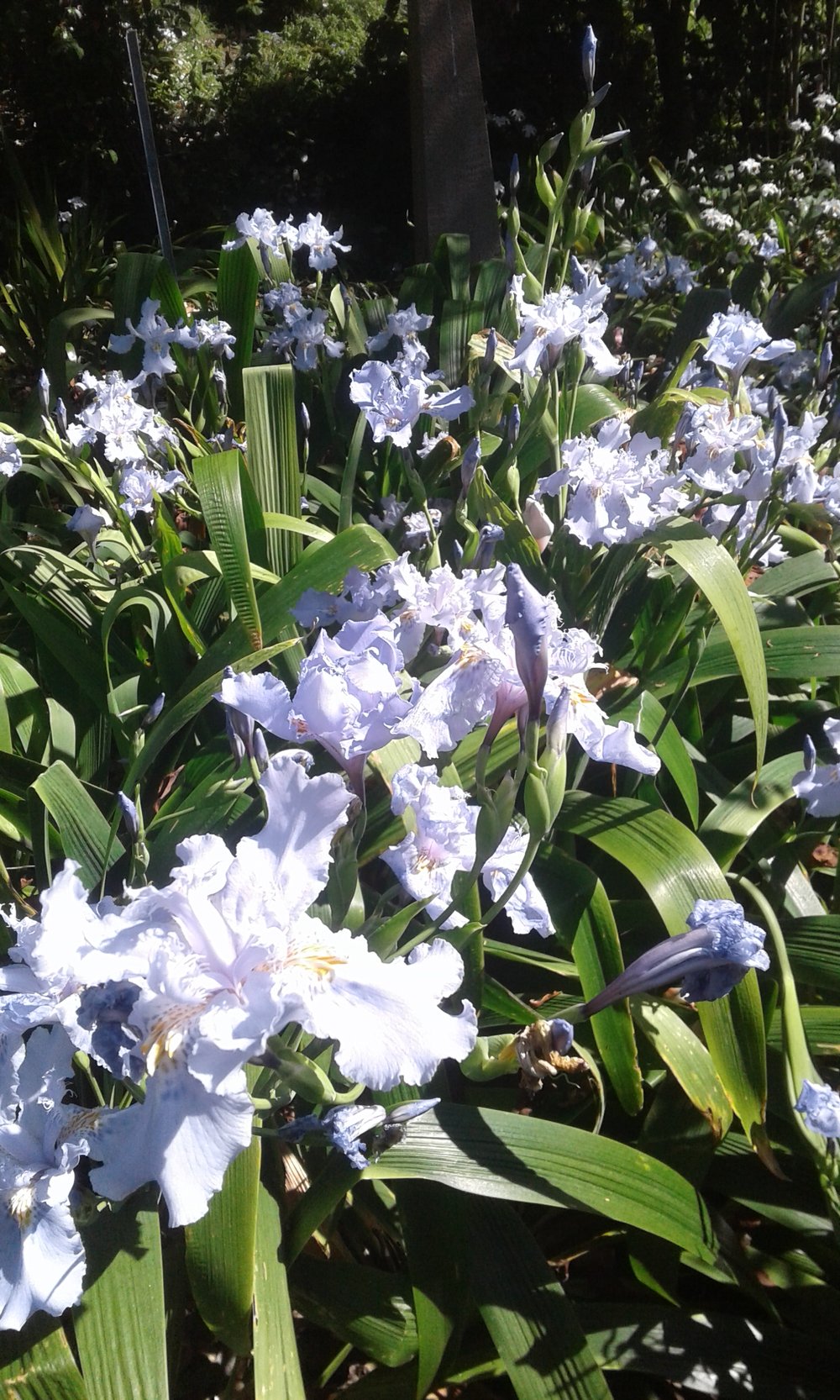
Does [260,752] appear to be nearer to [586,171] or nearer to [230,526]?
[230,526]

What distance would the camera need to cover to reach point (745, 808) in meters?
1.41

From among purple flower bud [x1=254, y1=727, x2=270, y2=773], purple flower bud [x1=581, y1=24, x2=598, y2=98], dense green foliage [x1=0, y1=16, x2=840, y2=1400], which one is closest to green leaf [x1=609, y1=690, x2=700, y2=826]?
dense green foliage [x1=0, y1=16, x2=840, y2=1400]

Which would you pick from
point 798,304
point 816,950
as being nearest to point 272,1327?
point 816,950

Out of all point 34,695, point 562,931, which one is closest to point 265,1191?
point 562,931

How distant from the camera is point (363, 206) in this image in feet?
23.6

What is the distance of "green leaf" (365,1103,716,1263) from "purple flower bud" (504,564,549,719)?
50 centimetres

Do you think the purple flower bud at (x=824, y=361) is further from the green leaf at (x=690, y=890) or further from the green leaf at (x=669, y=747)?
the green leaf at (x=690, y=890)

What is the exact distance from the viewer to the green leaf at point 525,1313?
37.2 inches

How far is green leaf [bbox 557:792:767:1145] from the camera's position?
111 centimetres

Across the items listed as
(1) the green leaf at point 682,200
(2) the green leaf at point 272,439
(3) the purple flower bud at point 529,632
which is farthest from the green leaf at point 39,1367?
(1) the green leaf at point 682,200

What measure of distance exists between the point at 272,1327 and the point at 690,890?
70cm

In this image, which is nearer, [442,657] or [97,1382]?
[97,1382]

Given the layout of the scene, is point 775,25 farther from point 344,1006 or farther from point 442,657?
point 344,1006

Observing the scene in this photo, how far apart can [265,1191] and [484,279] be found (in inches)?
99.2
